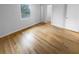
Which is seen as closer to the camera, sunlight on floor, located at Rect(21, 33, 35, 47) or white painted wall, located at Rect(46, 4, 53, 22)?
white painted wall, located at Rect(46, 4, 53, 22)

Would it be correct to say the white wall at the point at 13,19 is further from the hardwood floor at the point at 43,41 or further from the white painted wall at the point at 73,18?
the white painted wall at the point at 73,18

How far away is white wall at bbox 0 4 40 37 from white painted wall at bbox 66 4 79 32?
0.36 meters

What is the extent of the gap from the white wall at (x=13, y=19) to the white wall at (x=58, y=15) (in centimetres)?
20

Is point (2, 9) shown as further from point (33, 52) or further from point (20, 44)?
point (33, 52)

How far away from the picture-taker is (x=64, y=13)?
3.75ft

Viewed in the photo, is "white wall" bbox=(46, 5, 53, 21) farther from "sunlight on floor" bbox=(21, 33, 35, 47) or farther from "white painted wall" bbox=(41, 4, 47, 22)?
"sunlight on floor" bbox=(21, 33, 35, 47)

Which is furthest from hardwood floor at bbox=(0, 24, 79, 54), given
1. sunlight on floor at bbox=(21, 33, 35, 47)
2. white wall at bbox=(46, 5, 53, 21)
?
white wall at bbox=(46, 5, 53, 21)

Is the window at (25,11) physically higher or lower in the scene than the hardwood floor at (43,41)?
higher

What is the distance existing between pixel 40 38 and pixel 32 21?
25 cm

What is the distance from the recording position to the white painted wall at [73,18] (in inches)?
42.6

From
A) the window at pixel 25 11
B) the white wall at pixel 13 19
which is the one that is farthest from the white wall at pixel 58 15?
the window at pixel 25 11

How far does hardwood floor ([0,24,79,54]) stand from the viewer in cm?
116

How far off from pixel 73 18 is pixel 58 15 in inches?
7.1
